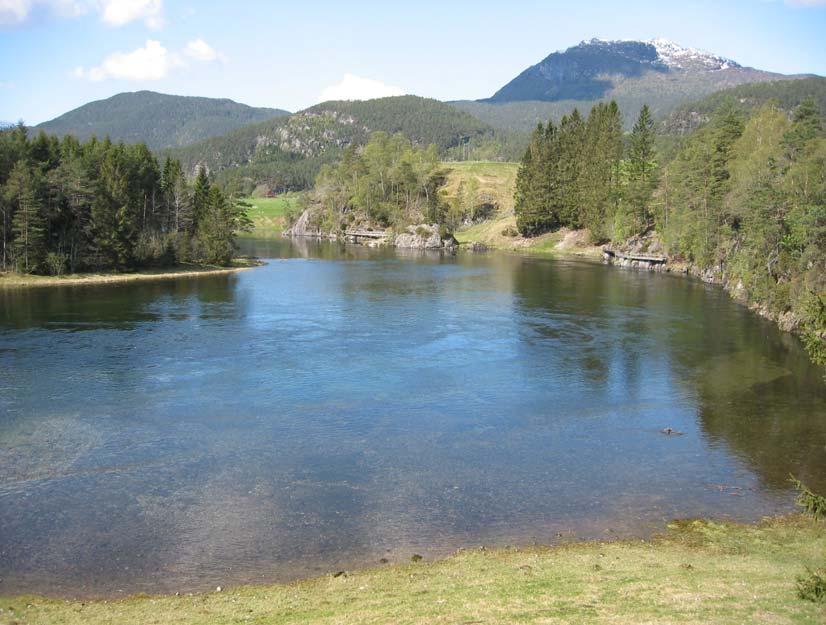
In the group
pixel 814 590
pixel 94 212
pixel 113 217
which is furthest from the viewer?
pixel 113 217

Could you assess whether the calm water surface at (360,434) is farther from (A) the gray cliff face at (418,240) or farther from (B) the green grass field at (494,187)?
(B) the green grass field at (494,187)

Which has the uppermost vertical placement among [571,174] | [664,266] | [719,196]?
[571,174]

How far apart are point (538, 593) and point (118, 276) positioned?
260ft

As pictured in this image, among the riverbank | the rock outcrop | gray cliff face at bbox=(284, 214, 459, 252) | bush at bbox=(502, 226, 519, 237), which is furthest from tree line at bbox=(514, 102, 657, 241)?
the riverbank

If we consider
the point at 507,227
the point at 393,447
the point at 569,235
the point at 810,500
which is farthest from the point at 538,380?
the point at 507,227

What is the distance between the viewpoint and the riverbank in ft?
250

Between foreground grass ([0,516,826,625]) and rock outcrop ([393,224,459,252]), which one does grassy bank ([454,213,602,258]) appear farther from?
foreground grass ([0,516,826,625])

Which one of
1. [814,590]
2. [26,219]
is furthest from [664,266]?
[814,590]

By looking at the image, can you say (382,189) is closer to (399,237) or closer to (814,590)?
(399,237)

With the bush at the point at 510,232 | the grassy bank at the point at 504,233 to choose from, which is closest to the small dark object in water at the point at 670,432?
the grassy bank at the point at 504,233

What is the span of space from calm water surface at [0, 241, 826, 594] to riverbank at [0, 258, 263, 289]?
15962 mm

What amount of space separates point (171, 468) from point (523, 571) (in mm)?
15306

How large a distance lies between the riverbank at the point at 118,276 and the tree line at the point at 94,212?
137 centimetres

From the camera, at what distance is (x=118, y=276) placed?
3339 inches
